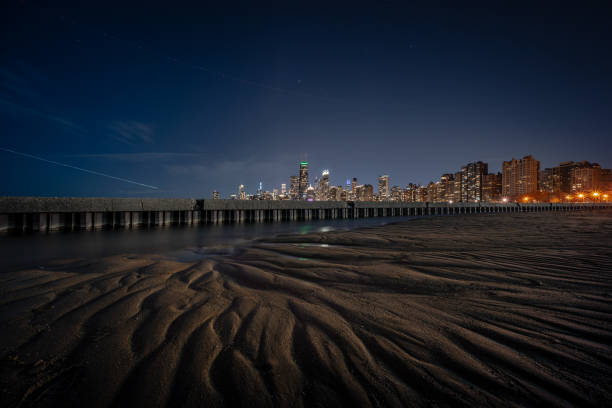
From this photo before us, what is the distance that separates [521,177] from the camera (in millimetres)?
179500

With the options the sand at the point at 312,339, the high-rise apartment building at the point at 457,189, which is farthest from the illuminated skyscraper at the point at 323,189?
the sand at the point at 312,339

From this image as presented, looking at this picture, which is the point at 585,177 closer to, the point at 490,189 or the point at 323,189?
the point at 490,189

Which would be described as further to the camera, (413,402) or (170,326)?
(170,326)

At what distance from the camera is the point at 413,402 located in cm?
157

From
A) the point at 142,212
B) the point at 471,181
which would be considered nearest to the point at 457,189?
the point at 471,181

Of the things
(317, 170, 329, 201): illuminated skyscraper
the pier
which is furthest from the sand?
(317, 170, 329, 201): illuminated skyscraper

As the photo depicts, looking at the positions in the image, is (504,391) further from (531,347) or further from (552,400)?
(531,347)

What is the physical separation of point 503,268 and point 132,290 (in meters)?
6.44

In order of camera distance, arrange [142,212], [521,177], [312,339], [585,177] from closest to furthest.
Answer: [312,339], [142,212], [585,177], [521,177]

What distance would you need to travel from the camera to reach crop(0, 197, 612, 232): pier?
13258mm

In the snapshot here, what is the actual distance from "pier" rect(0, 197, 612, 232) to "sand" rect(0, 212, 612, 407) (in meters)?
13.0

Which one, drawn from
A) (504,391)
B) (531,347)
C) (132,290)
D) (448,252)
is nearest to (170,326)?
(132,290)

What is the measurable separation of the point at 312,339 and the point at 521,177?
238 metres

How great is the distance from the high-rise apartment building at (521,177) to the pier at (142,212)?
670 ft
